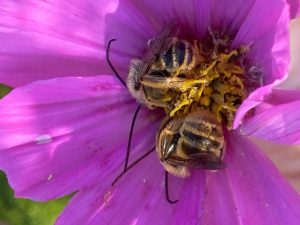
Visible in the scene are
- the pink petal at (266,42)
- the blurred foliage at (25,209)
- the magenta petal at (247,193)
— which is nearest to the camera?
the pink petal at (266,42)

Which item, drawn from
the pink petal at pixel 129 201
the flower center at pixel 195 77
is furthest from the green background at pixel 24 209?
the flower center at pixel 195 77

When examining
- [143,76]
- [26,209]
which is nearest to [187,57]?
[143,76]

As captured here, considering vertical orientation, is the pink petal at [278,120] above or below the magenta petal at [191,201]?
above

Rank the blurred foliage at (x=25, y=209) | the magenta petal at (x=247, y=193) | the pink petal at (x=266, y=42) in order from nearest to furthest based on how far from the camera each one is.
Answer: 1. the pink petal at (x=266, y=42)
2. the magenta petal at (x=247, y=193)
3. the blurred foliage at (x=25, y=209)

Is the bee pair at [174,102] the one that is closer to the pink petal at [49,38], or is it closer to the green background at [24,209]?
the pink petal at [49,38]

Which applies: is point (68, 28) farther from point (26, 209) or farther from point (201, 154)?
point (26, 209)

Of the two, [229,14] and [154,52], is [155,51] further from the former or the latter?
[229,14]

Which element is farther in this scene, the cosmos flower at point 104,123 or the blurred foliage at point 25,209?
the blurred foliage at point 25,209

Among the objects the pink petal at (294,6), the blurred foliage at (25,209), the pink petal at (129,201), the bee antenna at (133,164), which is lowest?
the blurred foliage at (25,209)
